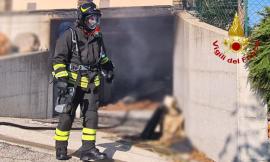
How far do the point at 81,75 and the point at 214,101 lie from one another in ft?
7.97

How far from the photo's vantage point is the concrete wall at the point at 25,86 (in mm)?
7266

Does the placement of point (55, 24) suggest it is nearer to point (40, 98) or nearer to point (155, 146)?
point (40, 98)

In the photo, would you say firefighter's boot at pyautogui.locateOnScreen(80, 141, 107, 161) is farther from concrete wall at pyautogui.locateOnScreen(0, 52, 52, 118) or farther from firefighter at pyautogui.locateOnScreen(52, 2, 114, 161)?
concrete wall at pyautogui.locateOnScreen(0, 52, 52, 118)

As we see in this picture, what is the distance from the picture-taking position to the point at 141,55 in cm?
596

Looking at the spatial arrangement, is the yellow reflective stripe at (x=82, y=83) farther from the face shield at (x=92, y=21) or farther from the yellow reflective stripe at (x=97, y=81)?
the face shield at (x=92, y=21)

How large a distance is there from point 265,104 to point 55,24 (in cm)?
655

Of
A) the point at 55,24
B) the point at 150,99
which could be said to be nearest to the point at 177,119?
the point at 150,99

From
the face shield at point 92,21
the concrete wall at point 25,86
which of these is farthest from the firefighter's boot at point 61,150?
the concrete wall at point 25,86

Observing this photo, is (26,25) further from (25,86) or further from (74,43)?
(74,43)

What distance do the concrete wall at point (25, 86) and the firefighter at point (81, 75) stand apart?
3.20 m

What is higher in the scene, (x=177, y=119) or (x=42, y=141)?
(x=177, y=119)

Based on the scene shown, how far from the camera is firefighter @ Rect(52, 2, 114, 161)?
14.2 ft

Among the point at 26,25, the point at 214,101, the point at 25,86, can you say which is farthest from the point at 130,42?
the point at 26,25

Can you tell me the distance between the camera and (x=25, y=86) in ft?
26.4
